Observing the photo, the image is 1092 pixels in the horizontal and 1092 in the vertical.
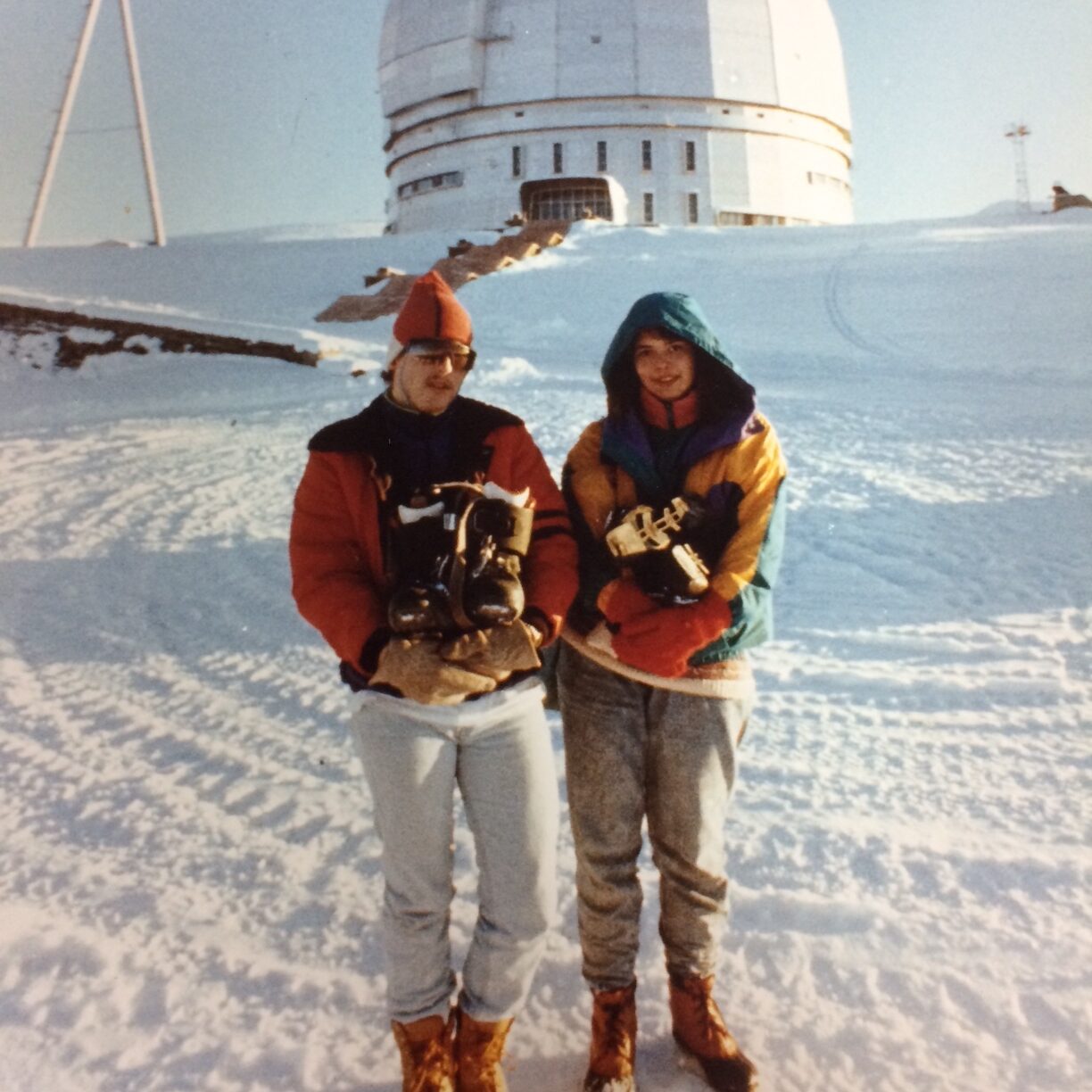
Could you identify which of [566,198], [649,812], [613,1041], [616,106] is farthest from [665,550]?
[616,106]

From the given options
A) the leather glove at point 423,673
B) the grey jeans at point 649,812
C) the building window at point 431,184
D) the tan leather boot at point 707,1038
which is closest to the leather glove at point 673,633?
the grey jeans at point 649,812

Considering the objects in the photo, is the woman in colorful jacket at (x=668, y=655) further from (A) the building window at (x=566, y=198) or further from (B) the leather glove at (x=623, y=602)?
(A) the building window at (x=566, y=198)

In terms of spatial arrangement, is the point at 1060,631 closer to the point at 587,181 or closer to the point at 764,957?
the point at 764,957

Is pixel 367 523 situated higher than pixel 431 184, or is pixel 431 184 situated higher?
pixel 431 184

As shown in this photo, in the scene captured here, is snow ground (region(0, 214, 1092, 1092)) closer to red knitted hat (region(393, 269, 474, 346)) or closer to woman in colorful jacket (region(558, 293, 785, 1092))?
woman in colorful jacket (region(558, 293, 785, 1092))

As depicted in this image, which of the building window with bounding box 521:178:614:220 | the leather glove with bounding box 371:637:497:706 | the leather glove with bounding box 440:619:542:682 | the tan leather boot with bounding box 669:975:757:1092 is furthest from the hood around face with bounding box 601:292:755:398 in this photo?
the building window with bounding box 521:178:614:220

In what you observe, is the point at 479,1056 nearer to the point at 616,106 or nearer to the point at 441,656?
the point at 441,656

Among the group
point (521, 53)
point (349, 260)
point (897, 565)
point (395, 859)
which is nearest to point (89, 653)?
point (395, 859)
